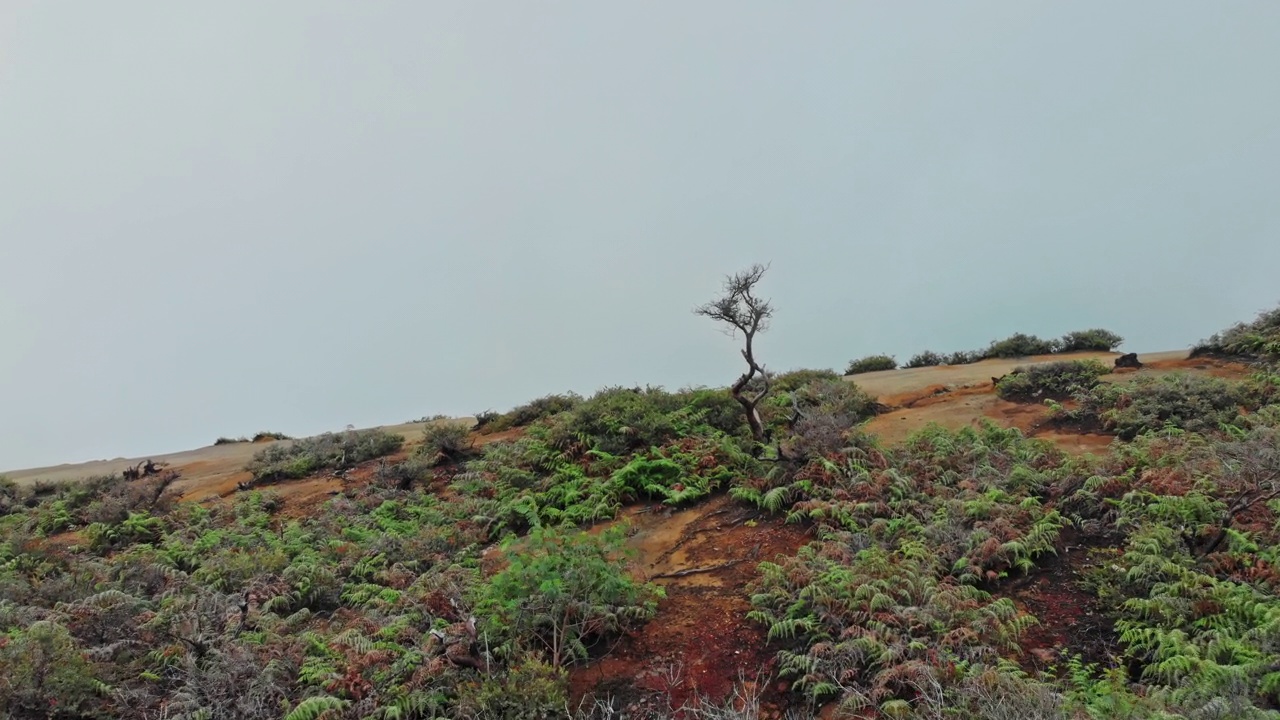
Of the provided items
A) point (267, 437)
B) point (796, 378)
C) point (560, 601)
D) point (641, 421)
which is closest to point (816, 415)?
point (641, 421)

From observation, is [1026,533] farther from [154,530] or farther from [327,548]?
[154,530]

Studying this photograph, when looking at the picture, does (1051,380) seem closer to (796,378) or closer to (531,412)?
(796,378)

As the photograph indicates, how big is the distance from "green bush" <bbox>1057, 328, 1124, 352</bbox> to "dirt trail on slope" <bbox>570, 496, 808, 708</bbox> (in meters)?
19.4

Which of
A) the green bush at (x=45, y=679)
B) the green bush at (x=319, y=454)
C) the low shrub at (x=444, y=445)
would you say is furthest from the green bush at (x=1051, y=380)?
the green bush at (x=45, y=679)

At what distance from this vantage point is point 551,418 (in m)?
18.1

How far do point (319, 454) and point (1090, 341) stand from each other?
26.6m

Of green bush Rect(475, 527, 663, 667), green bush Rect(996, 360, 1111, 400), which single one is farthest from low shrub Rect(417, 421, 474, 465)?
green bush Rect(996, 360, 1111, 400)

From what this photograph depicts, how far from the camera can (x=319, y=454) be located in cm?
2012

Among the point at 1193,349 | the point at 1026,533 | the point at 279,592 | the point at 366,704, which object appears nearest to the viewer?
the point at 366,704

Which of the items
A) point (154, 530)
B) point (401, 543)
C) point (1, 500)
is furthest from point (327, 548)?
point (1, 500)

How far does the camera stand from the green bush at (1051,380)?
16.7 m

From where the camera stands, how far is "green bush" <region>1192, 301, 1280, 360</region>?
1634 centimetres

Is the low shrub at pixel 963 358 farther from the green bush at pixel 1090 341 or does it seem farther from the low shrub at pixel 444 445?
the low shrub at pixel 444 445

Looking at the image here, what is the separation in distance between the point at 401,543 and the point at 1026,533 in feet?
32.4
